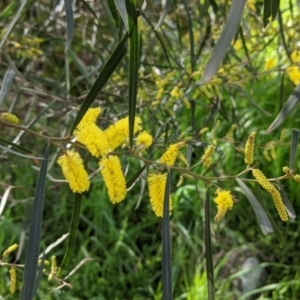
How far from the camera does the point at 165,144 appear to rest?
1183 millimetres

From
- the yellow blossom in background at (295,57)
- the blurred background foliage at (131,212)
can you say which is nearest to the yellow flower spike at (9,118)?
the yellow blossom in background at (295,57)

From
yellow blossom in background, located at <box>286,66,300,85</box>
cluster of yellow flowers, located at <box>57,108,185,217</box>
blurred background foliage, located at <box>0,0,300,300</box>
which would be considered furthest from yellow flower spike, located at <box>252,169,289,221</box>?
blurred background foliage, located at <box>0,0,300,300</box>

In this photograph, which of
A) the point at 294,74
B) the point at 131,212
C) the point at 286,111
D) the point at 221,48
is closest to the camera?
the point at 221,48

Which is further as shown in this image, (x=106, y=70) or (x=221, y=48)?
(x=106, y=70)

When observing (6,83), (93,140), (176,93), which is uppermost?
(176,93)

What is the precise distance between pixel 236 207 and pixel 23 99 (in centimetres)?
92

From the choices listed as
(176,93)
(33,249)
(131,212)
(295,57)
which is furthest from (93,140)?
(131,212)

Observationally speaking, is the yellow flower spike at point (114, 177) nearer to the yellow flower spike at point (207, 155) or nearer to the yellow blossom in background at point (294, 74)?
the yellow flower spike at point (207, 155)

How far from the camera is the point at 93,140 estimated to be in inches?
24.0

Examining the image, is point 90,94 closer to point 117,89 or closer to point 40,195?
point 40,195

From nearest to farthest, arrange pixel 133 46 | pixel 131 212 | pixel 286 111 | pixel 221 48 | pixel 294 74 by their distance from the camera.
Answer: pixel 221 48 → pixel 133 46 → pixel 286 111 → pixel 294 74 → pixel 131 212

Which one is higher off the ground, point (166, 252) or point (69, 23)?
point (69, 23)

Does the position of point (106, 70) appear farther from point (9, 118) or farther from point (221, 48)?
point (221, 48)

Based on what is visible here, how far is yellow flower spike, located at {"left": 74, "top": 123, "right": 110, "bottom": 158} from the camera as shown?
61 centimetres
